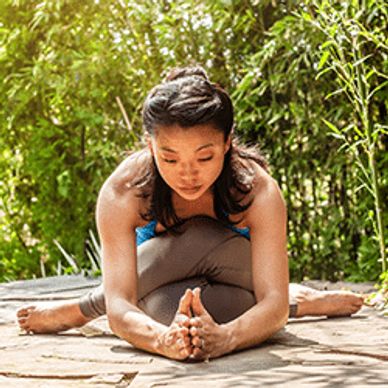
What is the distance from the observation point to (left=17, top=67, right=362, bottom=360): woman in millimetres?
2363

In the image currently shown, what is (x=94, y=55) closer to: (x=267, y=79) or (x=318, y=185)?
(x=267, y=79)

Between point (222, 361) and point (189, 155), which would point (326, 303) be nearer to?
point (222, 361)

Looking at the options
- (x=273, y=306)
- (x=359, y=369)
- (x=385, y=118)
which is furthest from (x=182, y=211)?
(x=385, y=118)

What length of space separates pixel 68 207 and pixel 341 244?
2.68 meters

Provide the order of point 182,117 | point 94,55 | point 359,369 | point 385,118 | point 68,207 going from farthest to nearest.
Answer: point 68,207 < point 94,55 < point 385,118 < point 182,117 < point 359,369

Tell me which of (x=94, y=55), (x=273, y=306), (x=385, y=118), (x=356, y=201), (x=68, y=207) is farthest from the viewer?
(x=68, y=207)

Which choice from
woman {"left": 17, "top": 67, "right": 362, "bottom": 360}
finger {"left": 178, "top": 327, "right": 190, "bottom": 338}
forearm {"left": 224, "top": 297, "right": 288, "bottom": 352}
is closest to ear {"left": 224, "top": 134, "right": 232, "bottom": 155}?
woman {"left": 17, "top": 67, "right": 362, "bottom": 360}

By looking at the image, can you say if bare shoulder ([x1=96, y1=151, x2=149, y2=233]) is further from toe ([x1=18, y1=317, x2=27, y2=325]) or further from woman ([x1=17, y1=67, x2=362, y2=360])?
toe ([x1=18, y1=317, x2=27, y2=325])

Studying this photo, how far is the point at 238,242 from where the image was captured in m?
2.80

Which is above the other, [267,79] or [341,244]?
[267,79]

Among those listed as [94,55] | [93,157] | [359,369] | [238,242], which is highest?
[94,55]

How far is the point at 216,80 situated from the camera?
16.6 ft

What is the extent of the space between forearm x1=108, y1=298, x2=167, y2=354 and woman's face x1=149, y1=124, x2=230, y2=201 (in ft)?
1.31

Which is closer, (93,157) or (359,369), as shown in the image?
(359,369)
